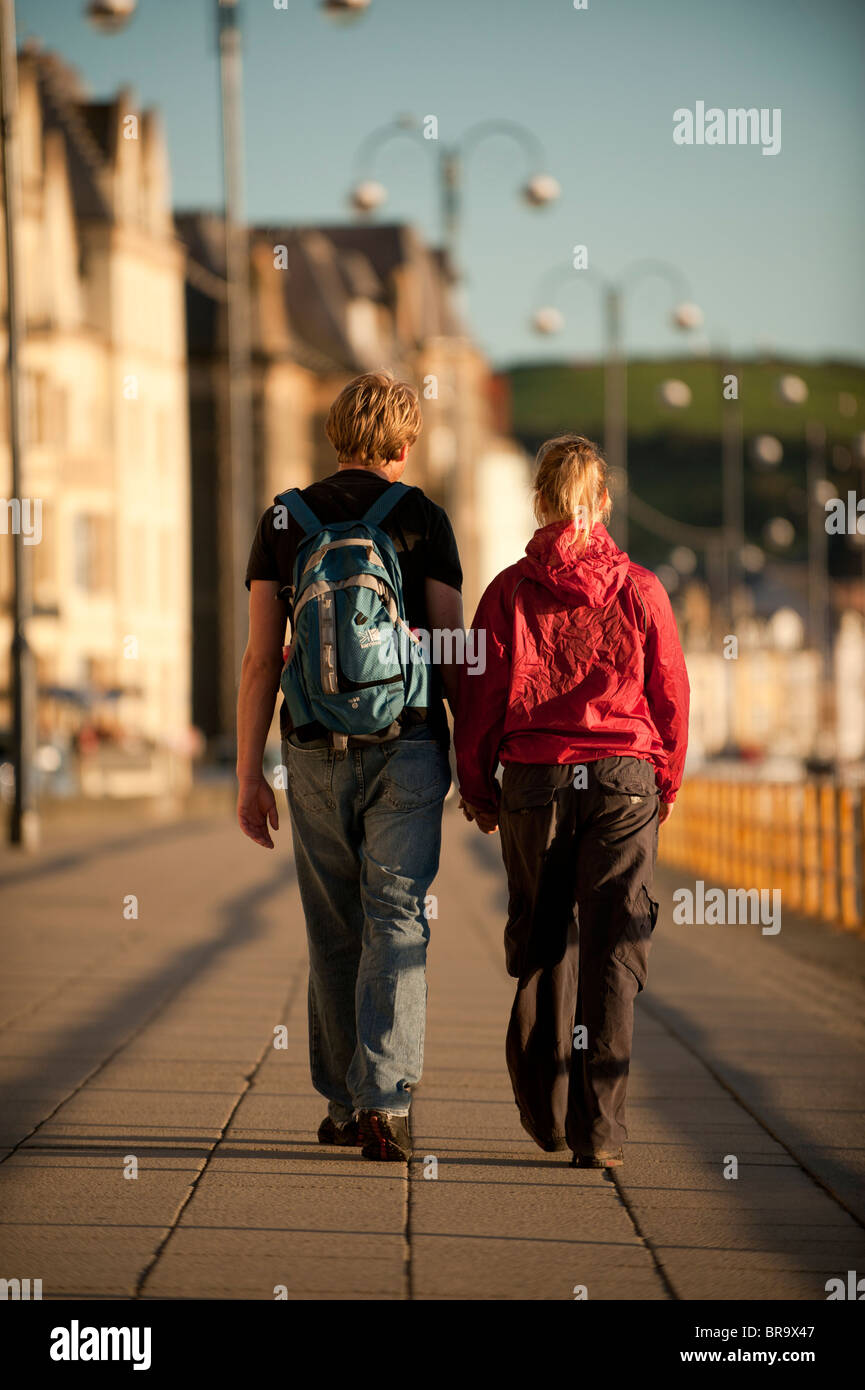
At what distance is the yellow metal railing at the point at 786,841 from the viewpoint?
15359 mm

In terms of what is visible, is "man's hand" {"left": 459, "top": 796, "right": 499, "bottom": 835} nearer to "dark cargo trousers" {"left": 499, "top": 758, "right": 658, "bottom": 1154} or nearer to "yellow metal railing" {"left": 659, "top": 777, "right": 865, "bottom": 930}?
"dark cargo trousers" {"left": 499, "top": 758, "right": 658, "bottom": 1154}

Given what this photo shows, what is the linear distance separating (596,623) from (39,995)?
4.81m

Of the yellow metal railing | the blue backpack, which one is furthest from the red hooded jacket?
the yellow metal railing

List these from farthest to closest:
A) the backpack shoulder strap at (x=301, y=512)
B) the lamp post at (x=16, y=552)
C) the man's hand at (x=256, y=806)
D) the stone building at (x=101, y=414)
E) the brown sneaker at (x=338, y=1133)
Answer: the stone building at (x=101, y=414) → the lamp post at (x=16, y=552) → the brown sneaker at (x=338, y=1133) → the man's hand at (x=256, y=806) → the backpack shoulder strap at (x=301, y=512)

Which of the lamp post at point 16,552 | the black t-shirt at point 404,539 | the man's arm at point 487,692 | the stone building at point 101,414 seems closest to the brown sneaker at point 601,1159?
the man's arm at point 487,692

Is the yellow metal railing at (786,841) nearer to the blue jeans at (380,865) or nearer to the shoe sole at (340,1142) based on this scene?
the shoe sole at (340,1142)

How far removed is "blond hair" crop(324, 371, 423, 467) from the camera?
6.14 metres

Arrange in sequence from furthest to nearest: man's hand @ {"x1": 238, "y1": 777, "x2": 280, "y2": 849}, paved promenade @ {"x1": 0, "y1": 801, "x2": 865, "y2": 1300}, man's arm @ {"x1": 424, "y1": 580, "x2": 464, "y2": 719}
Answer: man's hand @ {"x1": 238, "y1": 777, "x2": 280, "y2": 849}, man's arm @ {"x1": 424, "y1": 580, "x2": 464, "y2": 719}, paved promenade @ {"x1": 0, "y1": 801, "x2": 865, "y2": 1300}

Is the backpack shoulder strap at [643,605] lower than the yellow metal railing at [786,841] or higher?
higher

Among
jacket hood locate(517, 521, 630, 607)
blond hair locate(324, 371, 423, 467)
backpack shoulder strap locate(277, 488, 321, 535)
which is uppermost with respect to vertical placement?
blond hair locate(324, 371, 423, 467)

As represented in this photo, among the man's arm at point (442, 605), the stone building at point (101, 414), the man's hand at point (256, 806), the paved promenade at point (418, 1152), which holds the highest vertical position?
the stone building at point (101, 414)

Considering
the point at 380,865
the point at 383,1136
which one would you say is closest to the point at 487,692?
the point at 380,865

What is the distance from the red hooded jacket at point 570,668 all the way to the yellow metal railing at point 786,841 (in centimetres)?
899
